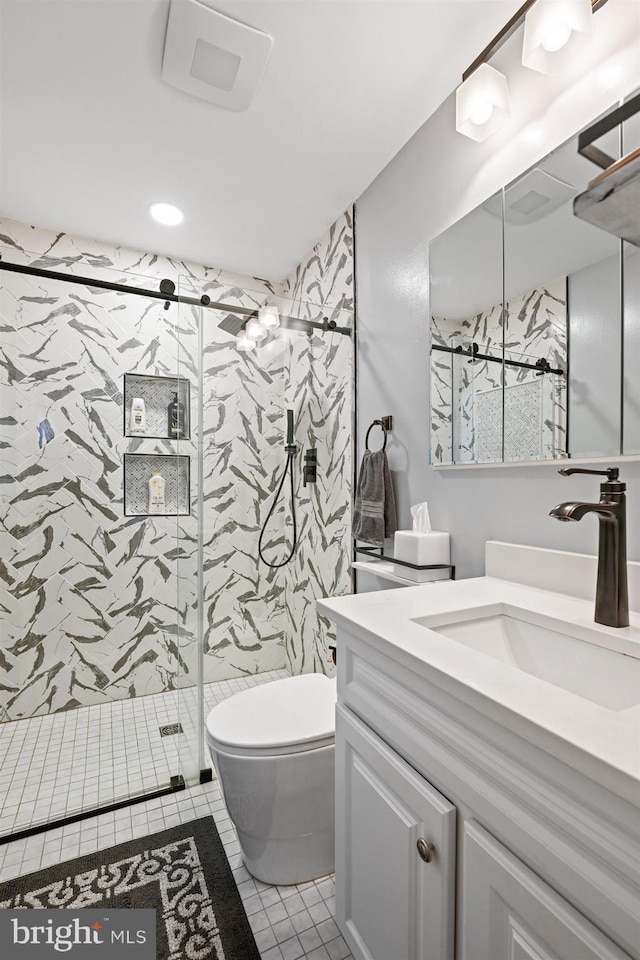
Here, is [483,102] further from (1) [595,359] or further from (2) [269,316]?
(2) [269,316]

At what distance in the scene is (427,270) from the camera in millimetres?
1568

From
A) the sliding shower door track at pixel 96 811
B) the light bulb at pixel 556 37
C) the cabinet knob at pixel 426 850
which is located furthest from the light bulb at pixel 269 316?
the sliding shower door track at pixel 96 811

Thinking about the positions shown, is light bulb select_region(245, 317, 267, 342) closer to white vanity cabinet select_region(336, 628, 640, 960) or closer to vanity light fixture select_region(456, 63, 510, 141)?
vanity light fixture select_region(456, 63, 510, 141)

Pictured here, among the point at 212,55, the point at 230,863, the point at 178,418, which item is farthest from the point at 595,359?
the point at 230,863

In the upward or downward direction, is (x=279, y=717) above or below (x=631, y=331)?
below

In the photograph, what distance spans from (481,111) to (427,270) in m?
0.44

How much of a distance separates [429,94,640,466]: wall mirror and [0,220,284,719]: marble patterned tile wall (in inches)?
30.2

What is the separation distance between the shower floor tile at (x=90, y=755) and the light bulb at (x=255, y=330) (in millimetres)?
1415

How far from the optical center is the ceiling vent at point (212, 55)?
1.22 meters

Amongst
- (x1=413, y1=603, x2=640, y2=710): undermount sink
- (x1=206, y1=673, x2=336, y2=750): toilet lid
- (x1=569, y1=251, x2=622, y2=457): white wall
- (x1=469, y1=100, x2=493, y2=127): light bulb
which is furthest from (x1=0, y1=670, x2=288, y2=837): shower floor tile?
(x1=469, y1=100, x2=493, y2=127): light bulb

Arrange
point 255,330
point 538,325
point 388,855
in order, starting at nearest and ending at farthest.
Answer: point 388,855, point 538,325, point 255,330

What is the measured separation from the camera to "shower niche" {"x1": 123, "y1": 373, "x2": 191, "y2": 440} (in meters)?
2.46

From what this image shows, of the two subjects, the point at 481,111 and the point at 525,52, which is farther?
the point at 481,111

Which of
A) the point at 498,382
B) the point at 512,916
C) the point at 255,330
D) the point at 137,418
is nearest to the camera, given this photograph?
the point at 512,916
